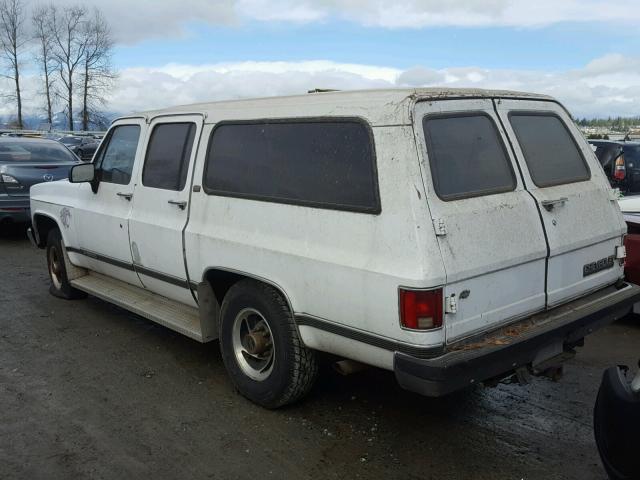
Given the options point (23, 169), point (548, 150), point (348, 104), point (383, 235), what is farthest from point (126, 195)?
point (23, 169)

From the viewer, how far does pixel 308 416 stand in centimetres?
409

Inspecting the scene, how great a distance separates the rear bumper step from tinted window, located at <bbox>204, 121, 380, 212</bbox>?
84 centimetres

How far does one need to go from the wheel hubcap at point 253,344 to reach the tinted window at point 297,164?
81 centimetres

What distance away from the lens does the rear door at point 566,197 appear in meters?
3.78

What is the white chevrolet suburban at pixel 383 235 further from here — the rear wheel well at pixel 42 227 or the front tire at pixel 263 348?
the rear wheel well at pixel 42 227

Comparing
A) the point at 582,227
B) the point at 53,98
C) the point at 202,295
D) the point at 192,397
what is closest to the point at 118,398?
the point at 192,397

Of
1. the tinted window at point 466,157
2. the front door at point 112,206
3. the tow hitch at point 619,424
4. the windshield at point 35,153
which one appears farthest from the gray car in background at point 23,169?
the tow hitch at point 619,424

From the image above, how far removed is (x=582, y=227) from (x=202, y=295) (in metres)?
2.52

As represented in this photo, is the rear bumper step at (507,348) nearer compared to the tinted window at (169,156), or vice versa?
the rear bumper step at (507,348)

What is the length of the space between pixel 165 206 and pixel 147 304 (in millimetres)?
929

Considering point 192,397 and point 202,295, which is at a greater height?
point 202,295

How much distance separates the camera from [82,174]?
5.50 meters

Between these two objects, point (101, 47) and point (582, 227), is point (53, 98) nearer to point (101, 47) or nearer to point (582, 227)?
point (101, 47)

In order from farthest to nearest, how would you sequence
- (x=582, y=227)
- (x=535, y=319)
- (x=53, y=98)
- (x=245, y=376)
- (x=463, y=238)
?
(x=53, y=98) < (x=245, y=376) < (x=582, y=227) < (x=535, y=319) < (x=463, y=238)
